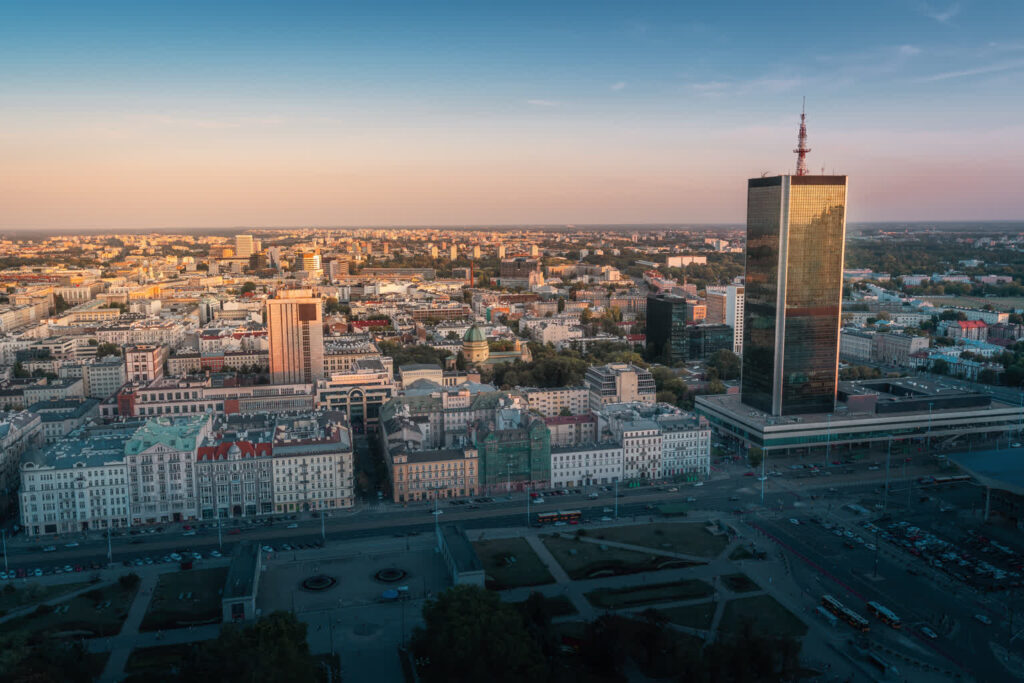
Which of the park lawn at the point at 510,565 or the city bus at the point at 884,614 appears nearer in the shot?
the city bus at the point at 884,614

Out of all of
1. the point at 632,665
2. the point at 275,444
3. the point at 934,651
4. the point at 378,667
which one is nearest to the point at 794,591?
the point at 934,651

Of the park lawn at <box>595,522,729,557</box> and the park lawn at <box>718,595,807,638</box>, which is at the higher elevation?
the park lawn at <box>595,522,729,557</box>

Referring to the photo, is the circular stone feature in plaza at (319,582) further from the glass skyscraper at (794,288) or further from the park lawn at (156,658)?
the glass skyscraper at (794,288)

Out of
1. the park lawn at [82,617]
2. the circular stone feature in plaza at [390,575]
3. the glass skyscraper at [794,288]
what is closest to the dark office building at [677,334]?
the glass skyscraper at [794,288]

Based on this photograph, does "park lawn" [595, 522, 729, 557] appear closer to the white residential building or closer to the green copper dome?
the white residential building

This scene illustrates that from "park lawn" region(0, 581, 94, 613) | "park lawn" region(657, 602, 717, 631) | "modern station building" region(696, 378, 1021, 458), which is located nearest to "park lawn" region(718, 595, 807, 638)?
"park lawn" region(657, 602, 717, 631)
